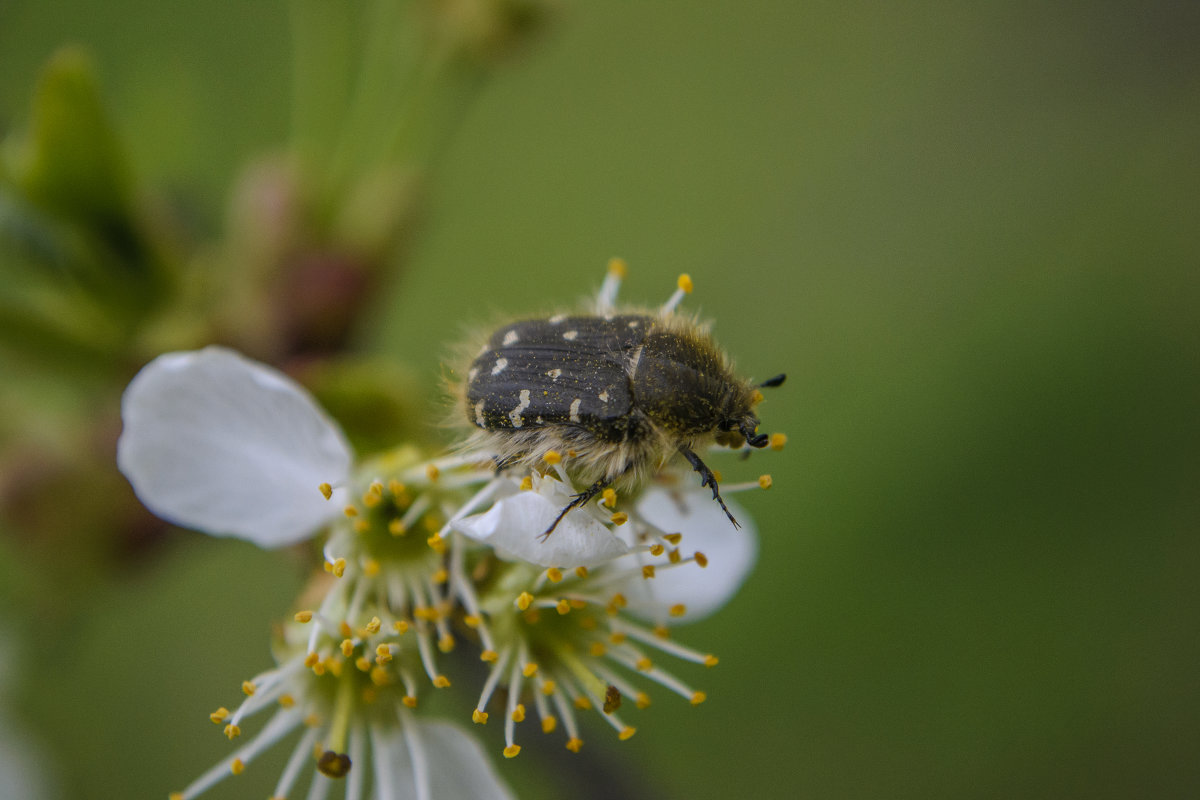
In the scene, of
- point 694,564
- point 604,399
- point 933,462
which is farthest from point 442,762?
point 933,462

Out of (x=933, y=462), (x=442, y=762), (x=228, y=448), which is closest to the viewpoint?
(x=228, y=448)

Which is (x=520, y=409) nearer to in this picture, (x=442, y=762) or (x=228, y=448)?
(x=228, y=448)

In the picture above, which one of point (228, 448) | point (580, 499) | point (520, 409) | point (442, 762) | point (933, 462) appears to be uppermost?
point (933, 462)

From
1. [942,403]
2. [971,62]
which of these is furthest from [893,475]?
[971,62]

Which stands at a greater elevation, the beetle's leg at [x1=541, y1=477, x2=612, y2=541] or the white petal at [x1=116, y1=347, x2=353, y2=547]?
the white petal at [x1=116, y1=347, x2=353, y2=547]

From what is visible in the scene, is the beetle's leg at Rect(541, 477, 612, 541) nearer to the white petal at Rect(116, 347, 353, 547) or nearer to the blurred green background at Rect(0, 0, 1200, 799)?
the white petal at Rect(116, 347, 353, 547)

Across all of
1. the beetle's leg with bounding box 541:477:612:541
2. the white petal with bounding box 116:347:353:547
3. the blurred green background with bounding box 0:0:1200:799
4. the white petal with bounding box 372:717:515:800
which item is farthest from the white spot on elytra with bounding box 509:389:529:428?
the blurred green background with bounding box 0:0:1200:799

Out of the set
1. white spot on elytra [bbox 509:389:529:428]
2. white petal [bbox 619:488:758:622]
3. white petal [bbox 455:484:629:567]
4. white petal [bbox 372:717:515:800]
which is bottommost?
white petal [bbox 372:717:515:800]

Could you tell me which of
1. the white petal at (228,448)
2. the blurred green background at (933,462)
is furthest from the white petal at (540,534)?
the blurred green background at (933,462)
